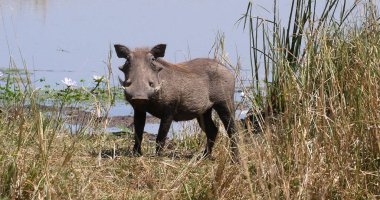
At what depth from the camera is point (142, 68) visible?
22.1 feet

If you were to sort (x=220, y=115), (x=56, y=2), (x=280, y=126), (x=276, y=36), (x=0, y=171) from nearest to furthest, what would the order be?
(x=0, y=171)
(x=280, y=126)
(x=276, y=36)
(x=220, y=115)
(x=56, y=2)

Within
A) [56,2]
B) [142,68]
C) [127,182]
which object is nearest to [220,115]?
[142,68]

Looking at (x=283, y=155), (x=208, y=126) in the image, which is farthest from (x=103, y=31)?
(x=283, y=155)

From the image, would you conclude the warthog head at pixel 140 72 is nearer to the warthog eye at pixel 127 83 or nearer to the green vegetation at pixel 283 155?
the warthog eye at pixel 127 83

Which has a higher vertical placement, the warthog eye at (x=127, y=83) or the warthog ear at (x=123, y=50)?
the warthog ear at (x=123, y=50)

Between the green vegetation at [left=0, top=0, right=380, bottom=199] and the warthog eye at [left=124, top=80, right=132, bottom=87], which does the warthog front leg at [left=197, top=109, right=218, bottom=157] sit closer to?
the warthog eye at [left=124, top=80, right=132, bottom=87]

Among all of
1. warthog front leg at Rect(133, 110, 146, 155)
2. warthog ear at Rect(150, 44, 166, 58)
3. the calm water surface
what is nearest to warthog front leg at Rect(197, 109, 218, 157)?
warthog front leg at Rect(133, 110, 146, 155)

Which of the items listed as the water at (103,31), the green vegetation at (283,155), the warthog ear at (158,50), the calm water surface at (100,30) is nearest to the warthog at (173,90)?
the warthog ear at (158,50)

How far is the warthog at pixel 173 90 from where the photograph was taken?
673cm

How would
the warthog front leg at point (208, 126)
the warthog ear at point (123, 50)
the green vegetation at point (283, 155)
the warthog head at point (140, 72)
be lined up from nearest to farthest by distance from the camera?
1. the green vegetation at point (283, 155)
2. the warthog head at point (140, 72)
3. the warthog ear at point (123, 50)
4. the warthog front leg at point (208, 126)

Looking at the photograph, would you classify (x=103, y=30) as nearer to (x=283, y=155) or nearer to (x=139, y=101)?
(x=139, y=101)

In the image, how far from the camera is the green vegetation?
5.16 m

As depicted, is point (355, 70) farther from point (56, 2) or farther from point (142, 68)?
point (56, 2)

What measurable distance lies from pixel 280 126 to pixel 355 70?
526 millimetres
